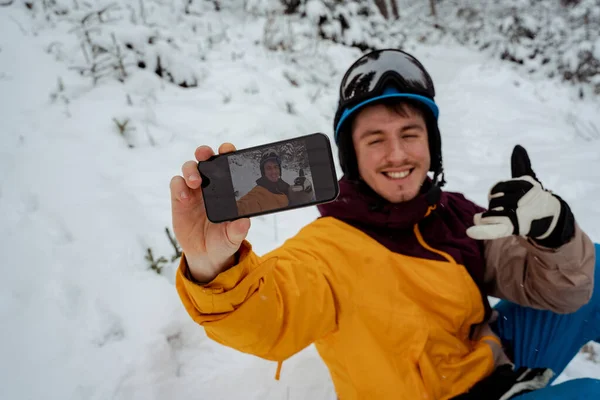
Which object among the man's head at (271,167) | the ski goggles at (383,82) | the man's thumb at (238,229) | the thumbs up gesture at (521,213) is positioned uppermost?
the ski goggles at (383,82)

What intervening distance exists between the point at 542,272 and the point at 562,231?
0.84 ft

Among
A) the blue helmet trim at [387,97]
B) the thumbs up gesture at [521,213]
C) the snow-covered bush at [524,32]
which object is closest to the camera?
the thumbs up gesture at [521,213]

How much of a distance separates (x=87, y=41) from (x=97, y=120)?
164 cm

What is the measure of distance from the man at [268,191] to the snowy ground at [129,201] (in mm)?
1229

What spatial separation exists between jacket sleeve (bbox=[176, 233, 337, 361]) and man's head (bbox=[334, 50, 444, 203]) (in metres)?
0.65

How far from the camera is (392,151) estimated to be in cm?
165

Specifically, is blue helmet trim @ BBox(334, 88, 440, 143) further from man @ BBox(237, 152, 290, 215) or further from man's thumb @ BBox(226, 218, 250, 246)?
man's thumb @ BBox(226, 218, 250, 246)

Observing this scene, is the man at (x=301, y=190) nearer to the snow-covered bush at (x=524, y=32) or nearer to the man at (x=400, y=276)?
the man at (x=400, y=276)

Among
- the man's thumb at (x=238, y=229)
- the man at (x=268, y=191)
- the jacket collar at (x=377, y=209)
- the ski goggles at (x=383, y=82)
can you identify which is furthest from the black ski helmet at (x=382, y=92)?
the man's thumb at (x=238, y=229)

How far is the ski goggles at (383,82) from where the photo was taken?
5.78 ft

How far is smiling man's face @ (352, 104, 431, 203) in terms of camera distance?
1662mm

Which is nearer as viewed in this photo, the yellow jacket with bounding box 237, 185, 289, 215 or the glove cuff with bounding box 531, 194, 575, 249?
the yellow jacket with bounding box 237, 185, 289, 215

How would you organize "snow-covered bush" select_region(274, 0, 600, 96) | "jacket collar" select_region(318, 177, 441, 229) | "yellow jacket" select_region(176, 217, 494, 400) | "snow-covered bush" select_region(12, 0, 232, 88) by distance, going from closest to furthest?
1. "yellow jacket" select_region(176, 217, 494, 400)
2. "jacket collar" select_region(318, 177, 441, 229)
3. "snow-covered bush" select_region(12, 0, 232, 88)
4. "snow-covered bush" select_region(274, 0, 600, 96)

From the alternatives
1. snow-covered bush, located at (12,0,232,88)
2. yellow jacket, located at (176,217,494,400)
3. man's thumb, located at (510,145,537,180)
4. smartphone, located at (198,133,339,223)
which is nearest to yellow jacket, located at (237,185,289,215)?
smartphone, located at (198,133,339,223)
